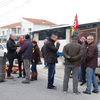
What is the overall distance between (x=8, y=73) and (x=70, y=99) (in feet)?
16.5

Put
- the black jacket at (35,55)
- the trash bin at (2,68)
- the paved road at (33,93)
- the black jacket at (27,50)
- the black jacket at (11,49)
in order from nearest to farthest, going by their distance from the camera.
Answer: the paved road at (33,93), the black jacket at (27,50), the trash bin at (2,68), the black jacket at (35,55), the black jacket at (11,49)

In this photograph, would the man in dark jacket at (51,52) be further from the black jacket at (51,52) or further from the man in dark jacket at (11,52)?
the man in dark jacket at (11,52)

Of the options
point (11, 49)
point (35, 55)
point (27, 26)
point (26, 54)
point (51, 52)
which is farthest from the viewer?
point (27, 26)

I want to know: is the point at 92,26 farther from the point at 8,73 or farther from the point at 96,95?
the point at 96,95

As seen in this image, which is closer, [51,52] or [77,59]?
[77,59]

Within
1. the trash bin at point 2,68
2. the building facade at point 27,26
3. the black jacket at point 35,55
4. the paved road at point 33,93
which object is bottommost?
the paved road at point 33,93

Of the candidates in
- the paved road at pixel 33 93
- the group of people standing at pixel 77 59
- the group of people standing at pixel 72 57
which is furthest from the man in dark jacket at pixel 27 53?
the group of people standing at pixel 77 59

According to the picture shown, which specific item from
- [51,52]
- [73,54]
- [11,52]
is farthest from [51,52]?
[11,52]

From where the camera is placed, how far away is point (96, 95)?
413 inches

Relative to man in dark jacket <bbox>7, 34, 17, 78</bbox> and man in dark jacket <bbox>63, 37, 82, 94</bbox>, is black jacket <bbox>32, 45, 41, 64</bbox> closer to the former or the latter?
man in dark jacket <bbox>7, 34, 17, 78</bbox>

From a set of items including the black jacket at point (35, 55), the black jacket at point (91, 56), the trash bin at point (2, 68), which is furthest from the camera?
the black jacket at point (35, 55)

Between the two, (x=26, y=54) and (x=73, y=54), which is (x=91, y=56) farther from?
(x=26, y=54)

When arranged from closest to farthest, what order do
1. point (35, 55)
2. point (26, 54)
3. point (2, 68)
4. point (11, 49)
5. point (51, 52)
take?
1. point (51, 52)
2. point (26, 54)
3. point (2, 68)
4. point (35, 55)
5. point (11, 49)

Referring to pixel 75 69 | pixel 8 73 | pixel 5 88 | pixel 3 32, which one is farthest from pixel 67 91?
pixel 3 32
